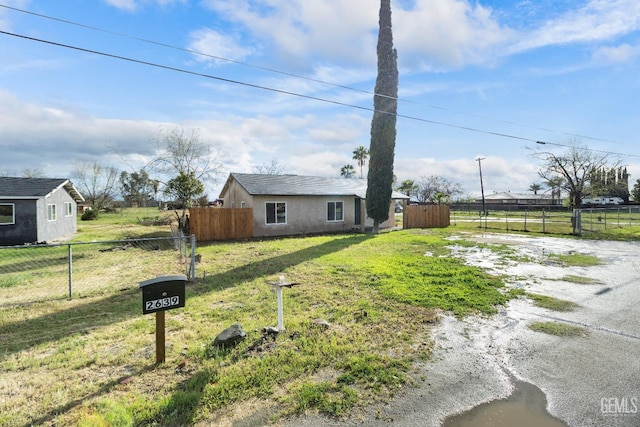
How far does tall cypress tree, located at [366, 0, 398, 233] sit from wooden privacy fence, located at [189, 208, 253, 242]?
7.66 meters

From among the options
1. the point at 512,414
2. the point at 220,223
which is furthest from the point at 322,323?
the point at 220,223

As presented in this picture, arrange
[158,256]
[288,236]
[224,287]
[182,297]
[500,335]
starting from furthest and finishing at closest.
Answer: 1. [288,236]
2. [158,256]
3. [224,287]
4. [500,335]
5. [182,297]

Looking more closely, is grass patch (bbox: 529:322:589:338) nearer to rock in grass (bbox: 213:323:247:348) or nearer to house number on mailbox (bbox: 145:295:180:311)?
rock in grass (bbox: 213:323:247:348)

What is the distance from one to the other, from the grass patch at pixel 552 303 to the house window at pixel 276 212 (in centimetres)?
1382

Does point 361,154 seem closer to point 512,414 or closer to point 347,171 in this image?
point 347,171

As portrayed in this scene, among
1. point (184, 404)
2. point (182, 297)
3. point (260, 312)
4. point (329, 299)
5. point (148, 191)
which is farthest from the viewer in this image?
point (148, 191)

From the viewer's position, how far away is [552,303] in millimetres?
6117

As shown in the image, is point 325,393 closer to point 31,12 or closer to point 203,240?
point 31,12

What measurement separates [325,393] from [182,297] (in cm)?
218

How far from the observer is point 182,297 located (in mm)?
4035

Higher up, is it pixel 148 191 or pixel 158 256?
pixel 148 191

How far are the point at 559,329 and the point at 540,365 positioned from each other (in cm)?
146

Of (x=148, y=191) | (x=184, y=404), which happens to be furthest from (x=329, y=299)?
(x=148, y=191)

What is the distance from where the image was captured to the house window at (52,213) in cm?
1691
